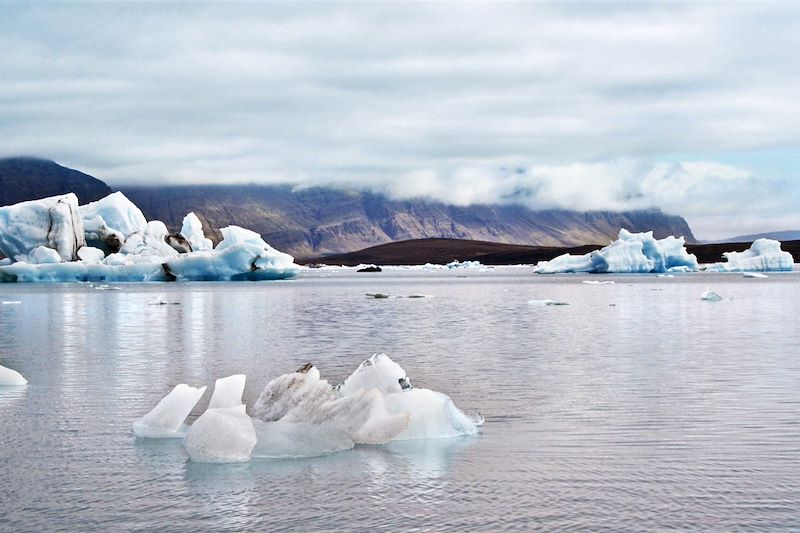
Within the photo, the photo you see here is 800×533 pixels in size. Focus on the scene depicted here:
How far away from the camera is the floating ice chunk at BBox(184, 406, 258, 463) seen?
26.2 ft

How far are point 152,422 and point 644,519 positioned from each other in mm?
5042

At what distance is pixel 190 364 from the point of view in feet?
51.4

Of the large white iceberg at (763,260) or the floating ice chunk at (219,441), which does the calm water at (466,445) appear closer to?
the floating ice chunk at (219,441)

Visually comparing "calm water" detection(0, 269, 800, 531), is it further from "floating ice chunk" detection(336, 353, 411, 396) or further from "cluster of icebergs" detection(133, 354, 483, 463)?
"floating ice chunk" detection(336, 353, 411, 396)

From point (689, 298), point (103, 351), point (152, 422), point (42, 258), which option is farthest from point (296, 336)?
point (42, 258)

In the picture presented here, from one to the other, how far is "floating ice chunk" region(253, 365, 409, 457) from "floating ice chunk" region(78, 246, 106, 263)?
176ft

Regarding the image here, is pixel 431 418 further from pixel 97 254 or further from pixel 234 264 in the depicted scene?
pixel 97 254

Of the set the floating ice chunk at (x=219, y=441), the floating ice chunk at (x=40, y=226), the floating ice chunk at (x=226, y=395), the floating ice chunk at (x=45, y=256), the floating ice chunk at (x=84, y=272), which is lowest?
the floating ice chunk at (x=219, y=441)

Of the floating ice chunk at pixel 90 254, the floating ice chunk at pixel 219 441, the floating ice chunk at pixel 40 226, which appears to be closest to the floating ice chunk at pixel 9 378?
the floating ice chunk at pixel 219 441

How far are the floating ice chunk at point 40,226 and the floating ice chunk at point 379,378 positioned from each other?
51.4 m

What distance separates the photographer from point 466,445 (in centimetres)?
860

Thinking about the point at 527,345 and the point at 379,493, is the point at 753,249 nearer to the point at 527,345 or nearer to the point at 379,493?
the point at 527,345

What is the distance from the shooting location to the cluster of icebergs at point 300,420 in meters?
8.09

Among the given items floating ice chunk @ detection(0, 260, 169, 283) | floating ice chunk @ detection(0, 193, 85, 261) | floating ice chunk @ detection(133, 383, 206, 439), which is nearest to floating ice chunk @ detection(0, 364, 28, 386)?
floating ice chunk @ detection(133, 383, 206, 439)
